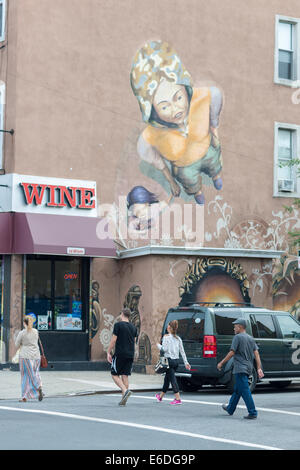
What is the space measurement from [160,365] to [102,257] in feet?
24.3

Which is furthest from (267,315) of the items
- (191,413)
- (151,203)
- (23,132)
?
(23,132)

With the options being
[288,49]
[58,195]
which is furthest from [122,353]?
[288,49]

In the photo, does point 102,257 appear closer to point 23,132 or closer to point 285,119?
point 23,132

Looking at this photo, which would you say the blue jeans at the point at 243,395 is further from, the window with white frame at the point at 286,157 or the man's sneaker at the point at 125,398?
the window with white frame at the point at 286,157

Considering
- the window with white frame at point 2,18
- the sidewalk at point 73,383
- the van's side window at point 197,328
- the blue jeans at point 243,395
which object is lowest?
the sidewalk at point 73,383

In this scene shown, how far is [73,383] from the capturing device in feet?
63.0

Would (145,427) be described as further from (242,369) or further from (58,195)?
(58,195)

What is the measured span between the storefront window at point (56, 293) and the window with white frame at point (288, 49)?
Result: 9.46 meters

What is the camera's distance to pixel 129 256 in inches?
917

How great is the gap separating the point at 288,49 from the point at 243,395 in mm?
16777

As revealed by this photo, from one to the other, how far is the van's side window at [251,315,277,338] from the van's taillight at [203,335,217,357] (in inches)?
43.0

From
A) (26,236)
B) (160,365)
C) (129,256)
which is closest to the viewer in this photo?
(160,365)

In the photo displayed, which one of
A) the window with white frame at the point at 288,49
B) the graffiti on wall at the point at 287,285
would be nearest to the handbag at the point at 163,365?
the graffiti on wall at the point at 287,285

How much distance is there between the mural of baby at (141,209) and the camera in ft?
78.5
